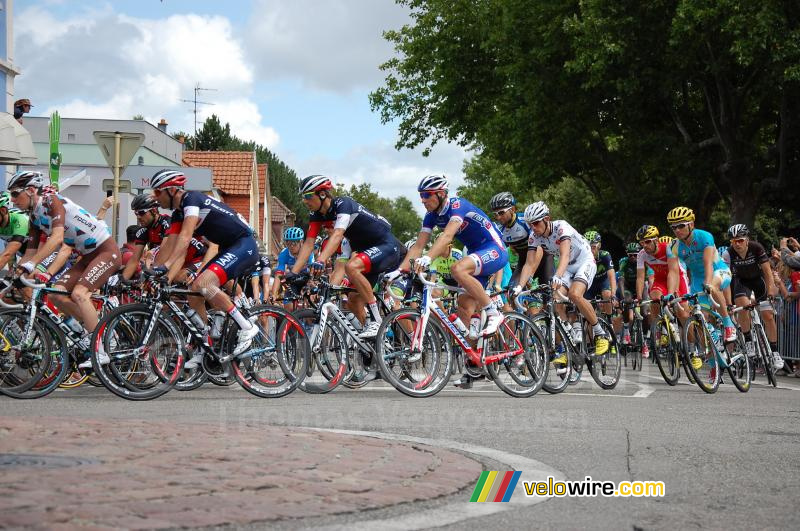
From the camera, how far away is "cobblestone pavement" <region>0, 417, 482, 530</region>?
4.44 m

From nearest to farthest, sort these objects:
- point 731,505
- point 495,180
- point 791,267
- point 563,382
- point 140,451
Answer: point 731,505
point 140,451
point 563,382
point 791,267
point 495,180

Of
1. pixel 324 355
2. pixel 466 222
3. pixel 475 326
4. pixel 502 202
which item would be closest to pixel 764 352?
pixel 502 202

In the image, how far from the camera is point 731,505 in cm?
526

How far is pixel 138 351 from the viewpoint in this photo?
981cm

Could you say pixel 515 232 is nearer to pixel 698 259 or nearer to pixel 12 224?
pixel 698 259

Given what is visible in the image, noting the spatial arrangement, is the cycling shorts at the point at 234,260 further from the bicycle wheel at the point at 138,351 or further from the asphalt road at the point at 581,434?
the asphalt road at the point at 581,434

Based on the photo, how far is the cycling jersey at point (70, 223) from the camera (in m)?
10.6

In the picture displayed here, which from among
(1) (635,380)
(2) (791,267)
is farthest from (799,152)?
(1) (635,380)

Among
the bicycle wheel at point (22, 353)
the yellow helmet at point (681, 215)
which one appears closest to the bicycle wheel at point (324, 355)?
the bicycle wheel at point (22, 353)

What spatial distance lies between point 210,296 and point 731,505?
5.79 m

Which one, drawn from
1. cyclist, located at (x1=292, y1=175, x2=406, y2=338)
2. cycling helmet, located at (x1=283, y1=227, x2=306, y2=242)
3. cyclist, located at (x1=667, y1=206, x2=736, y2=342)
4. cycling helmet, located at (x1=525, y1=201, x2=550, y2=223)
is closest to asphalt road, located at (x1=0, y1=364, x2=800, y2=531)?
cyclist, located at (x1=292, y1=175, x2=406, y2=338)

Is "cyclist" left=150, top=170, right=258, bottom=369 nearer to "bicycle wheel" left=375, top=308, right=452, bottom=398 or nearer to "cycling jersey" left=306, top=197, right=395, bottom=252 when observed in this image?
"cycling jersey" left=306, top=197, right=395, bottom=252

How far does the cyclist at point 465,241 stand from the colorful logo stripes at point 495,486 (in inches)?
188

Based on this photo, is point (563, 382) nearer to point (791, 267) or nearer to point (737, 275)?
point (737, 275)
